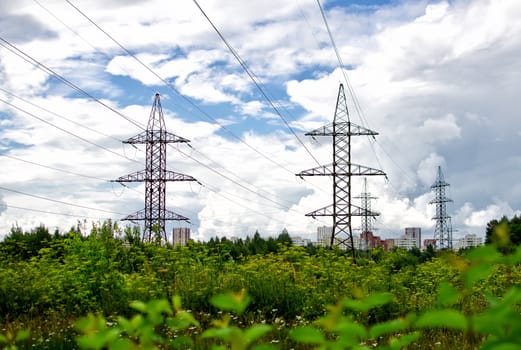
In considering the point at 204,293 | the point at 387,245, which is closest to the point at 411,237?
the point at 387,245

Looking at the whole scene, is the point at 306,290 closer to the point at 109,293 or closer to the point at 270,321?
the point at 270,321

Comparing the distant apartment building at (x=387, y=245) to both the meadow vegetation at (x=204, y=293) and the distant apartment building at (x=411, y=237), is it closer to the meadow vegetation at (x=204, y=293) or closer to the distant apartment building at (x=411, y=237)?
the meadow vegetation at (x=204, y=293)

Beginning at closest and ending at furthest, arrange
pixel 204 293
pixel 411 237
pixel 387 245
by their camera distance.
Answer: pixel 204 293 → pixel 387 245 → pixel 411 237

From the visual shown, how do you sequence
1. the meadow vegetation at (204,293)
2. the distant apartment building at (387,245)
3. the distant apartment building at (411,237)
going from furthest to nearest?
the distant apartment building at (411,237)
the distant apartment building at (387,245)
the meadow vegetation at (204,293)

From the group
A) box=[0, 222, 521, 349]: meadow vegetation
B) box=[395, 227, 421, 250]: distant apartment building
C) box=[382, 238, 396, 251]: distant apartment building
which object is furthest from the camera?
box=[395, 227, 421, 250]: distant apartment building

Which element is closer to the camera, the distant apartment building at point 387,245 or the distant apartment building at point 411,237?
the distant apartment building at point 387,245

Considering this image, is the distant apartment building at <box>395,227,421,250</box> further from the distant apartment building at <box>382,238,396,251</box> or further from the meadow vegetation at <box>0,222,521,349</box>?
the meadow vegetation at <box>0,222,521,349</box>

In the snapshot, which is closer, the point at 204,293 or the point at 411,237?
the point at 204,293

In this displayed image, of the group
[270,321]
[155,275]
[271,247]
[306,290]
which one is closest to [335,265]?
[306,290]

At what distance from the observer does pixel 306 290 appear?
7656 mm

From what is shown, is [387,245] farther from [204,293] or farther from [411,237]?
[411,237]

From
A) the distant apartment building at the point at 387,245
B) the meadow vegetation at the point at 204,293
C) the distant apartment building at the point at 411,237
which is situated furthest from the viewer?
the distant apartment building at the point at 411,237

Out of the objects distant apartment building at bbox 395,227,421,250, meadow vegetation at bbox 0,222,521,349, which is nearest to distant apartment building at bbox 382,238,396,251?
meadow vegetation at bbox 0,222,521,349

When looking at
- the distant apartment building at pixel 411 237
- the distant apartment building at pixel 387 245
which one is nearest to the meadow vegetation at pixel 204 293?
the distant apartment building at pixel 387 245
